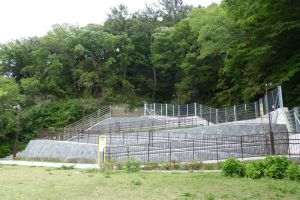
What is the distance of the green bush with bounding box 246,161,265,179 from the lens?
26.8 feet

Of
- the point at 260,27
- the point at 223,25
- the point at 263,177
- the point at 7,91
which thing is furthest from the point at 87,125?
the point at 263,177

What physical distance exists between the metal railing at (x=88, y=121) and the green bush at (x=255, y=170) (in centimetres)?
2004

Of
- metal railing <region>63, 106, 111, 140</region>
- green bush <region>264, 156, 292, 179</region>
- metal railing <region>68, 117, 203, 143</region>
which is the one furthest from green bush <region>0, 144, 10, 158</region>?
green bush <region>264, 156, 292, 179</region>

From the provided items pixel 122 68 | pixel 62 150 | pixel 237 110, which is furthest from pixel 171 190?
pixel 122 68

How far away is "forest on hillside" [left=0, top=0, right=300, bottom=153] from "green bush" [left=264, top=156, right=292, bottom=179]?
53.3 feet

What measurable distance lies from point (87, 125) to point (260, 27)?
70.2 ft

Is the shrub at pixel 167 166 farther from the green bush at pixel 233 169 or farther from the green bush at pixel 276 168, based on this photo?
the green bush at pixel 276 168

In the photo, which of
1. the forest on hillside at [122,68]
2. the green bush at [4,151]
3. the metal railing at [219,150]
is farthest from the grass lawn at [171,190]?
the green bush at [4,151]

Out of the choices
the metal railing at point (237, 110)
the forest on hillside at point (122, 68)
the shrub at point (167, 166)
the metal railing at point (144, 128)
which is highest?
the forest on hillside at point (122, 68)

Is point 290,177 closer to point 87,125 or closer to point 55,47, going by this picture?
point 87,125

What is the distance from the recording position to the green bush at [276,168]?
8023mm

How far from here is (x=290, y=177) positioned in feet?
25.2

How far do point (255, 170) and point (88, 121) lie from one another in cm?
2444

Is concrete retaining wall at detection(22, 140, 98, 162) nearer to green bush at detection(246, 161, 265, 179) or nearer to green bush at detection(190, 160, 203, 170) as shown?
green bush at detection(190, 160, 203, 170)
